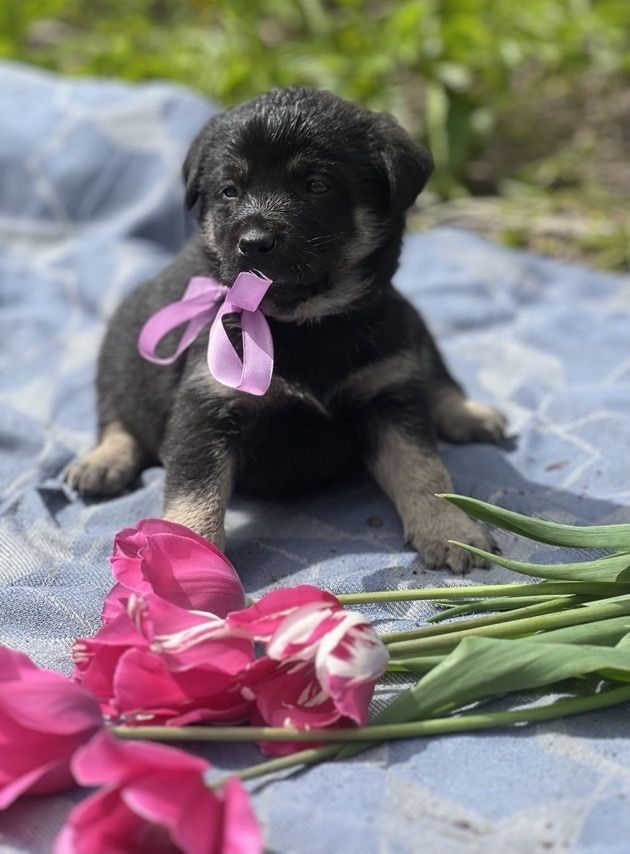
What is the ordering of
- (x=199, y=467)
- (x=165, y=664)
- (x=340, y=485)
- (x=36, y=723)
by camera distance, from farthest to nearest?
(x=340, y=485) → (x=199, y=467) → (x=165, y=664) → (x=36, y=723)

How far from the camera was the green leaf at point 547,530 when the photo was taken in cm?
205

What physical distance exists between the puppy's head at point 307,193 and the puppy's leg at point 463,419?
0.84m

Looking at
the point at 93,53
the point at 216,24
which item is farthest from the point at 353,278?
the point at 216,24

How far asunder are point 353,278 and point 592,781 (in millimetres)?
1483

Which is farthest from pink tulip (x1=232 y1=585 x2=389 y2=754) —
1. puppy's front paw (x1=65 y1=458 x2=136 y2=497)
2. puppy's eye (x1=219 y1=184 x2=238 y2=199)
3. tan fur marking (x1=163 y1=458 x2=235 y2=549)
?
puppy's front paw (x1=65 y1=458 x2=136 y2=497)

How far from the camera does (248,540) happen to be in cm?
296

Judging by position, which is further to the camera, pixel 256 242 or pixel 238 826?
pixel 256 242

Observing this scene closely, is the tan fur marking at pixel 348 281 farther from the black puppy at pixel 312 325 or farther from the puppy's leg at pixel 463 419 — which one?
the puppy's leg at pixel 463 419

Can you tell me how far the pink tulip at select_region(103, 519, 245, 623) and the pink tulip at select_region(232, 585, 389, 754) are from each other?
17cm

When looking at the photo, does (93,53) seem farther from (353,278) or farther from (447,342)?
(353,278)

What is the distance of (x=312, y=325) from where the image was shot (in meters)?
2.89

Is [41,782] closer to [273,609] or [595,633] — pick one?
[273,609]

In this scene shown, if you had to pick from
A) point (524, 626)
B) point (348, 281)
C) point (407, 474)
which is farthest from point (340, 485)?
point (524, 626)

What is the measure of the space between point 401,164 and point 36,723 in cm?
181
